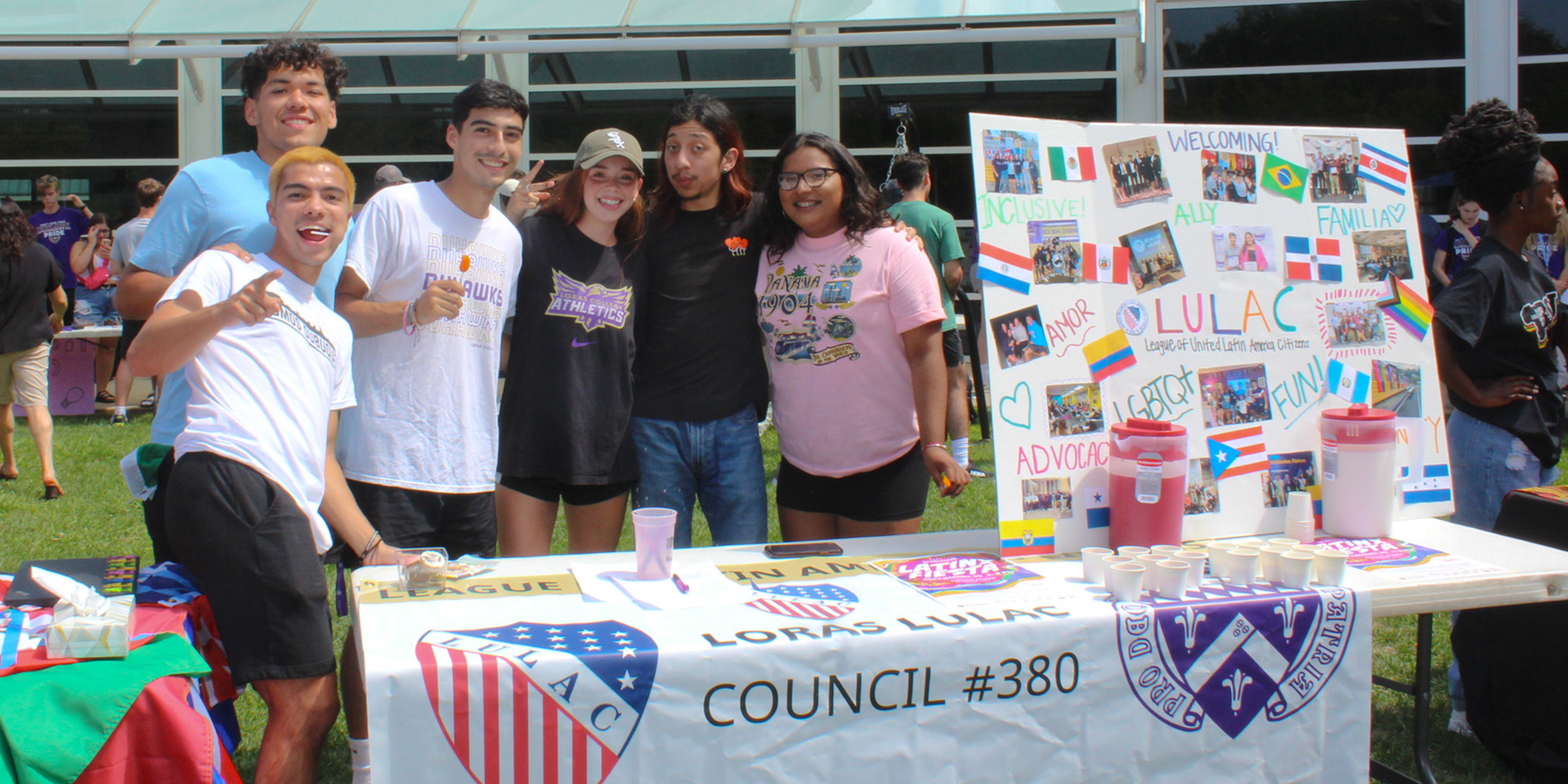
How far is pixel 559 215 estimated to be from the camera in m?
2.96

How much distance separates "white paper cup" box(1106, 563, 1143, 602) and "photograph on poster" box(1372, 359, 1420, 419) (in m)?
1.09

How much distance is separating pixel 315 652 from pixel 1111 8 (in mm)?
7642

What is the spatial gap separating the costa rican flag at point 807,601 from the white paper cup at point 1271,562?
86cm

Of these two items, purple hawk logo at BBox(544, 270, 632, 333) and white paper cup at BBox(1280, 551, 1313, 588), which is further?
purple hawk logo at BBox(544, 270, 632, 333)

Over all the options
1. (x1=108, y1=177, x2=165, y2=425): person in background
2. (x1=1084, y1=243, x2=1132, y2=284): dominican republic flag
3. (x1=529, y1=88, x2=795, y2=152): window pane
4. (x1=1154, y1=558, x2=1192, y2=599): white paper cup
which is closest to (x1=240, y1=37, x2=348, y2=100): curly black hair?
(x1=1084, y1=243, x2=1132, y2=284): dominican republic flag

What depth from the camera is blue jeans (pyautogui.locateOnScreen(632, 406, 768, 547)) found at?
119 inches

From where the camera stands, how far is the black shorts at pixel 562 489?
9.73 feet

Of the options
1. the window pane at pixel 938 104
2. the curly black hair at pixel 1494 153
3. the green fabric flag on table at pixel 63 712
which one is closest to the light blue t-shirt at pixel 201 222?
the green fabric flag on table at pixel 63 712

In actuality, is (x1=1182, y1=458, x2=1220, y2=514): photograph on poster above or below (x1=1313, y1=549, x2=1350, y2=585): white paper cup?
Result: above

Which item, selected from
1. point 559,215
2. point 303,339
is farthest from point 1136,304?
point 303,339

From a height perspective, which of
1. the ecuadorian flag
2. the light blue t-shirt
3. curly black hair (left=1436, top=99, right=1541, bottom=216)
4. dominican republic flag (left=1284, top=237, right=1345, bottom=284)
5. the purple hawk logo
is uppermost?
curly black hair (left=1436, top=99, right=1541, bottom=216)

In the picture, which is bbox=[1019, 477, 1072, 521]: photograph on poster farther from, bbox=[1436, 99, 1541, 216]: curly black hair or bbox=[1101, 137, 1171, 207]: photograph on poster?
bbox=[1436, 99, 1541, 216]: curly black hair

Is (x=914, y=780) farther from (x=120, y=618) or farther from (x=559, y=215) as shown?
(x=559, y=215)

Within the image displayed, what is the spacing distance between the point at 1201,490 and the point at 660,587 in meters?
1.31
